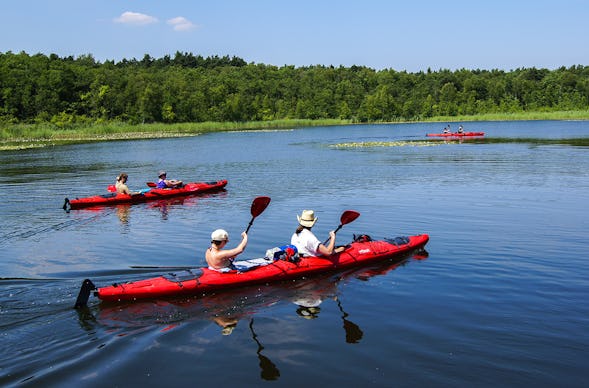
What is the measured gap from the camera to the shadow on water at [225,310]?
8.23 metres

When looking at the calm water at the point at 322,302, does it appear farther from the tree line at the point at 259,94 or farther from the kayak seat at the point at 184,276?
the tree line at the point at 259,94

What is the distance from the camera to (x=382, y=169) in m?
29.3

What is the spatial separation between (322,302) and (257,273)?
55.1 inches

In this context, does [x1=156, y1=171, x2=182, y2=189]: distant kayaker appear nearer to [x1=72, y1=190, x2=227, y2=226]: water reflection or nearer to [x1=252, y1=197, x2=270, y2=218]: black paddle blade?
[x1=72, y1=190, x2=227, y2=226]: water reflection

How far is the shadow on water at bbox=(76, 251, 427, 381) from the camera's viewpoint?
8234 mm

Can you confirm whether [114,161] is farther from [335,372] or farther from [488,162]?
[335,372]

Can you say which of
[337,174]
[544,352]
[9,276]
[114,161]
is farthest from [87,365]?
[114,161]

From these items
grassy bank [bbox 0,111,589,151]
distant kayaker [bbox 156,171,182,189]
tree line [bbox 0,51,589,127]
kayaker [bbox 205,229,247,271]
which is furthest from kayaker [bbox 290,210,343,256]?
tree line [bbox 0,51,589,127]

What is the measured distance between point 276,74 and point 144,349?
5987 inches

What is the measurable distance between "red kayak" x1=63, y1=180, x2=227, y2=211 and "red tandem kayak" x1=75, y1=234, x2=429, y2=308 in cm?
1058

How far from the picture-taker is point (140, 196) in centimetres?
2050

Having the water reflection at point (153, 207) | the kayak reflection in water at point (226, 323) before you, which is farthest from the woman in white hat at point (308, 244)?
the water reflection at point (153, 207)

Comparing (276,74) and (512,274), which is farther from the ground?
(276,74)

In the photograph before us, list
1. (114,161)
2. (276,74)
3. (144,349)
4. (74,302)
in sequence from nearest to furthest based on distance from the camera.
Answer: (144,349) → (74,302) → (114,161) → (276,74)
